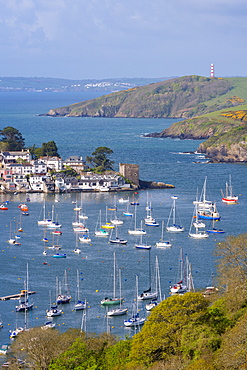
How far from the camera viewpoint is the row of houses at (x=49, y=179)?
71.4 m

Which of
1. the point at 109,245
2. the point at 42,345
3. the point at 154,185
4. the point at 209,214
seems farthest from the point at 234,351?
the point at 154,185

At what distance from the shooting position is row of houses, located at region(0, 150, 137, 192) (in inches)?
2813

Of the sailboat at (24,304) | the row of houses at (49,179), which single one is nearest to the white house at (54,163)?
the row of houses at (49,179)

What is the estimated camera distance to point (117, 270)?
4184 centimetres

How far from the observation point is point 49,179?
237 feet

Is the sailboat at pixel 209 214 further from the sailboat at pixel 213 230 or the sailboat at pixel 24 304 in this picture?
the sailboat at pixel 24 304

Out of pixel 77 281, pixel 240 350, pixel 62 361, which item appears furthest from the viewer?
pixel 77 281

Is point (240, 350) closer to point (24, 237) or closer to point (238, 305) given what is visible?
point (238, 305)

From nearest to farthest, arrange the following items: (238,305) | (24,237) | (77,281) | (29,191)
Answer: (238,305) < (77,281) < (24,237) < (29,191)

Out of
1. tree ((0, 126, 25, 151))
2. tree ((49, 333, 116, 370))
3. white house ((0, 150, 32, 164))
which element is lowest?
tree ((49, 333, 116, 370))

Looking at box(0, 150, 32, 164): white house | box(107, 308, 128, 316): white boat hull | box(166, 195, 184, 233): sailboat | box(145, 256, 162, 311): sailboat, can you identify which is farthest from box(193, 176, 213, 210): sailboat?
box(107, 308, 128, 316): white boat hull

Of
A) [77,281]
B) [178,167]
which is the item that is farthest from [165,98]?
[77,281]

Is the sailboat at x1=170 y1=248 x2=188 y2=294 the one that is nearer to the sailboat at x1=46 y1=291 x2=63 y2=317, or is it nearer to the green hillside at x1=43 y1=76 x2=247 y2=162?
the sailboat at x1=46 y1=291 x2=63 y2=317

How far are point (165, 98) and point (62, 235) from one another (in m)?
143
